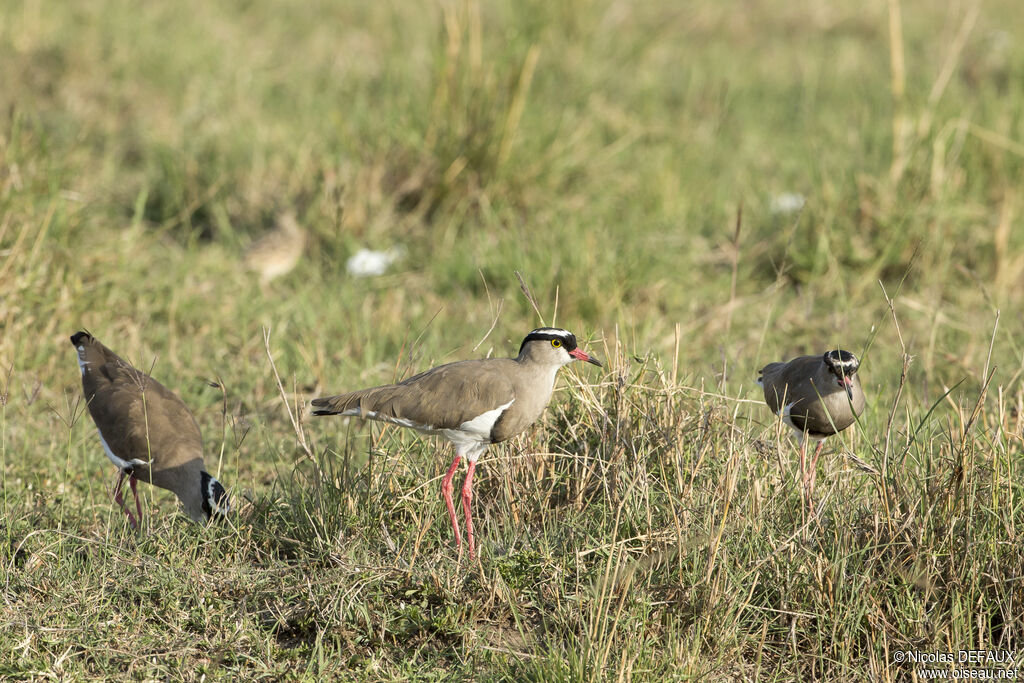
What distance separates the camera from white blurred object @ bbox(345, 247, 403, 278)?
723cm

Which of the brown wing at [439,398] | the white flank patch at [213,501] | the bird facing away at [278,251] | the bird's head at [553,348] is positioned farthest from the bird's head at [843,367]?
the bird facing away at [278,251]

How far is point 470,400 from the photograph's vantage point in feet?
13.0

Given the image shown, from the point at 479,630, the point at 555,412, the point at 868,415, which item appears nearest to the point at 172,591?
the point at 479,630

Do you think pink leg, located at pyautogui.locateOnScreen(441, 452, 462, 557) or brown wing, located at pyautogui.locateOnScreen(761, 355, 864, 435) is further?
brown wing, located at pyautogui.locateOnScreen(761, 355, 864, 435)

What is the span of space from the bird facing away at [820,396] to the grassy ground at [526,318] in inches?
6.1

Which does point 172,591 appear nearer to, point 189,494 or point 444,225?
point 189,494

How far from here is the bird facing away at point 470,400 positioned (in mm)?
3971

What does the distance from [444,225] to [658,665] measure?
4738mm

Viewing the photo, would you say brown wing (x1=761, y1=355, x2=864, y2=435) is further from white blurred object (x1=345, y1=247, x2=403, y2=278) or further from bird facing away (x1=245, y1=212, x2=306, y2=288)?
bird facing away (x1=245, y1=212, x2=306, y2=288)

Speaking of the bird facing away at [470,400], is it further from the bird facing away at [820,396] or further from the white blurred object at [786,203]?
the white blurred object at [786,203]

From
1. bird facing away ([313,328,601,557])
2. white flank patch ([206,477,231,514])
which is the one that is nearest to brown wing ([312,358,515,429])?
bird facing away ([313,328,601,557])

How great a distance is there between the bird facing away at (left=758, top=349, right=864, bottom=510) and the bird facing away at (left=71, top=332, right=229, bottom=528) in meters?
2.30

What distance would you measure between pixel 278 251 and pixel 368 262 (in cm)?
61

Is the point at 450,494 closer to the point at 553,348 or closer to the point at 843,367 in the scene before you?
the point at 553,348
